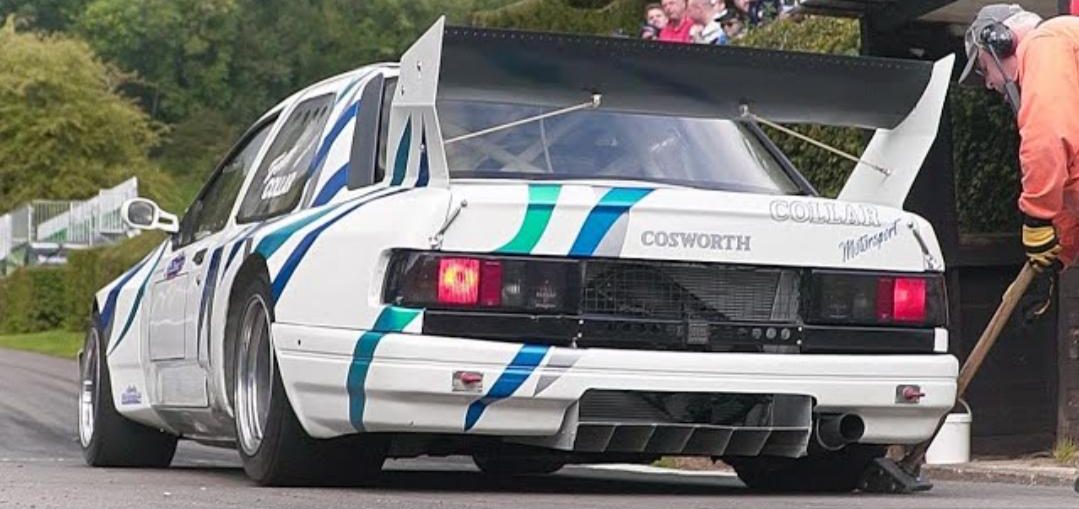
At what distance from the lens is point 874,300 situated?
7.10 meters

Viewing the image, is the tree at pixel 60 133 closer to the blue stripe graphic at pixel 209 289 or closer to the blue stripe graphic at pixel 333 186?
the blue stripe graphic at pixel 209 289

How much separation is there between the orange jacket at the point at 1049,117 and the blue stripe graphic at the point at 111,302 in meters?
4.38

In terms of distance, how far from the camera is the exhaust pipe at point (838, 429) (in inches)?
276

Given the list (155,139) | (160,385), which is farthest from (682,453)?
(155,139)

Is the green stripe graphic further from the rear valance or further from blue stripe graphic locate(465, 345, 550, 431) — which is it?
the rear valance

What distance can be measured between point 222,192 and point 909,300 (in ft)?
10.7

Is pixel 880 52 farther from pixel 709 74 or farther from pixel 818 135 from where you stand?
pixel 709 74

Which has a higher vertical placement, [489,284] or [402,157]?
[402,157]

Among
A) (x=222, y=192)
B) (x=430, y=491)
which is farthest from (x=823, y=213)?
(x=222, y=192)

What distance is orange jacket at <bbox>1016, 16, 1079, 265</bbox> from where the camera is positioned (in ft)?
22.5

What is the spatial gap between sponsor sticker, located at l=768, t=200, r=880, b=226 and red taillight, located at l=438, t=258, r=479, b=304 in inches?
39.0

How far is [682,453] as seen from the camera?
7000 millimetres

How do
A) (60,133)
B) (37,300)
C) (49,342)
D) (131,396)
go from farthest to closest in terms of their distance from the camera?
(60,133)
(37,300)
(49,342)
(131,396)

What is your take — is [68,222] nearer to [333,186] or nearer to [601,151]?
[333,186]
